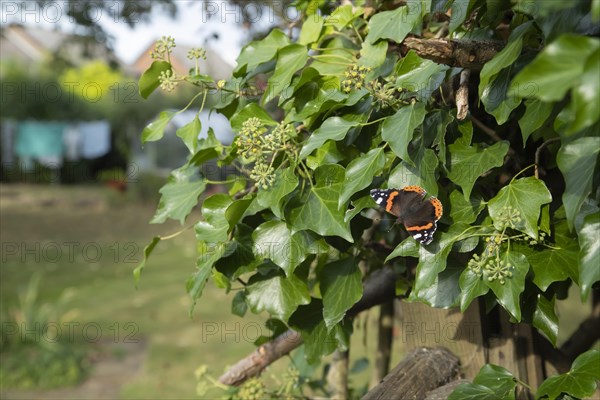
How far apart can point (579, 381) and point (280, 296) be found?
510 millimetres

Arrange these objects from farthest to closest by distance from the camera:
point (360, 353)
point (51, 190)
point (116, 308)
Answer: point (51, 190) < point (116, 308) < point (360, 353)

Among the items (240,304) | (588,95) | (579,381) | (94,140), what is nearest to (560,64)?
(588,95)

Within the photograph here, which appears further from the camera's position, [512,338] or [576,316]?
[576,316]

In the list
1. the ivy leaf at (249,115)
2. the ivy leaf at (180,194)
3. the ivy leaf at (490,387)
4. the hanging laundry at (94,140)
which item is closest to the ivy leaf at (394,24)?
the ivy leaf at (249,115)

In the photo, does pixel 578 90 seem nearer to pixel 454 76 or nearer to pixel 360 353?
pixel 454 76

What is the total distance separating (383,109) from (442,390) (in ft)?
1.88

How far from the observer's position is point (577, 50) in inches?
23.4

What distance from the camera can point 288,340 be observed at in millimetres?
1497

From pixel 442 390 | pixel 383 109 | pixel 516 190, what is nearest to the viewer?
pixel 516 190

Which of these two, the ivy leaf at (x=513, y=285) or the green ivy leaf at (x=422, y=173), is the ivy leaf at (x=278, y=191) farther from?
the ivy leaf at (x=513, y=285)

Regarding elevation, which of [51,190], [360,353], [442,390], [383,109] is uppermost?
[383,109]

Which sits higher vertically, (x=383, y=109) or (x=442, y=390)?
(x=383, y=109)

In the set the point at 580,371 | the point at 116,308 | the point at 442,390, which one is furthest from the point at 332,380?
the point at 116,308

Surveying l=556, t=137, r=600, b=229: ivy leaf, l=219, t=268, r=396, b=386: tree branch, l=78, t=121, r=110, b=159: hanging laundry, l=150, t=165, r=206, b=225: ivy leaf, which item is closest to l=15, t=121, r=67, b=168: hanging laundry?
l=78, t=121, r=110, b=159: hanging laundry
